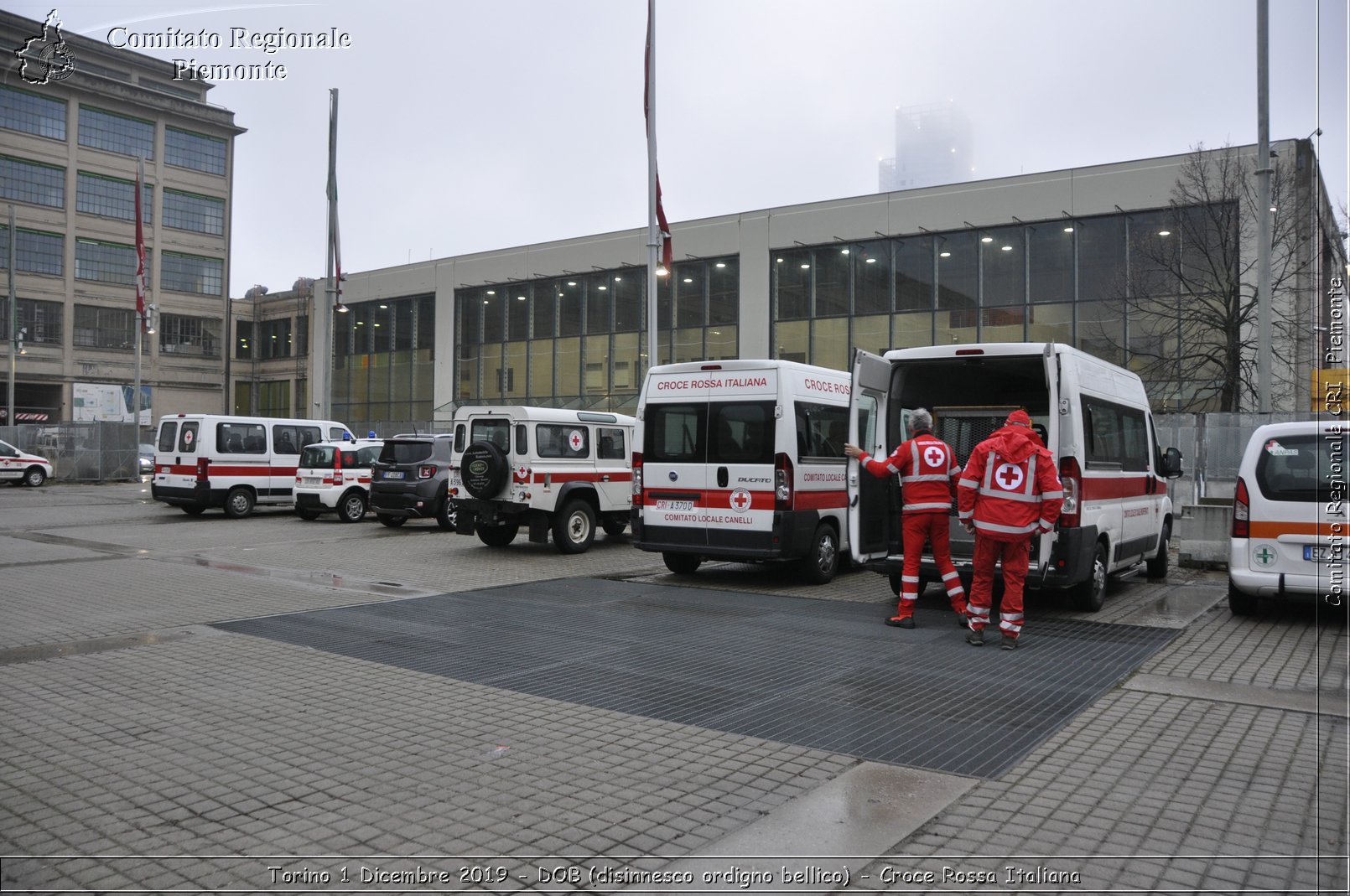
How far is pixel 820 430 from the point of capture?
12.0 metres

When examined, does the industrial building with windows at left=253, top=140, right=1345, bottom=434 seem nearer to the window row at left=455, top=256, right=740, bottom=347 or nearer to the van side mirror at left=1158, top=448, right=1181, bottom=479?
the window row at left=455, top=256, right=740, bottom=347

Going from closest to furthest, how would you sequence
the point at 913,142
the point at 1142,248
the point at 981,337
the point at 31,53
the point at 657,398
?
the point at 657,398, the point at 1142,248, the point at 981,337, the point at 31,53, the point at 913,142

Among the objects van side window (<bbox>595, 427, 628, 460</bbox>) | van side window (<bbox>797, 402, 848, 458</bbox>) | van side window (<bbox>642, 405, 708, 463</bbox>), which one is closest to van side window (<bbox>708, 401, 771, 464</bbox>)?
van side window (<bbox>642, 405, 708, 463</bbox>)

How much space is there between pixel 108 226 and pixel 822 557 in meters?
59.3

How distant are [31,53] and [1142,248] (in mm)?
54146

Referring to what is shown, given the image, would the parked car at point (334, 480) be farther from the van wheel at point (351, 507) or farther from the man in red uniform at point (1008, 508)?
the man in red uniform at point (1008, 508)

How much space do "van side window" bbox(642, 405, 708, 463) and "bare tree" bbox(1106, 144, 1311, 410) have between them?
1426cm

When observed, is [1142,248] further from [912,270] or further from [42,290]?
[42,290]

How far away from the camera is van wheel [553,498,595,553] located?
49.3ft

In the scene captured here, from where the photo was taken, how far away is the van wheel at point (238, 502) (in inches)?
858

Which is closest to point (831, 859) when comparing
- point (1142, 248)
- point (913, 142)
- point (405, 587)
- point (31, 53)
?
point (405, 587)

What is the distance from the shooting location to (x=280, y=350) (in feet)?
205

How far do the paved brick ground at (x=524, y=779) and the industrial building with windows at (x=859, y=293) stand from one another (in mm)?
15732

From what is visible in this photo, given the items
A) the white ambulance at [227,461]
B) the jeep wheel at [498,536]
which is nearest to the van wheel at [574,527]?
the jeep wheel at [498,536]
